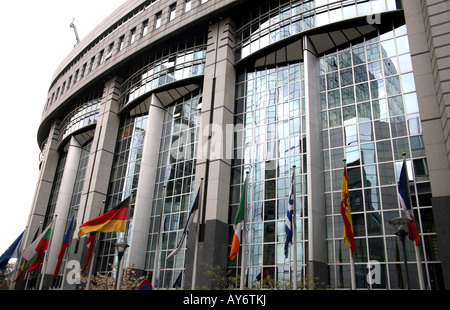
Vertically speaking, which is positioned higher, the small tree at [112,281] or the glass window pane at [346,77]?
the glass window pane at [346,77]

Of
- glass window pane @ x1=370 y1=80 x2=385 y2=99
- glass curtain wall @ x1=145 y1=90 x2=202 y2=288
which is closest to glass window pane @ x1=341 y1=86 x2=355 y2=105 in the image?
glass window pane @ x1=370 y1=80 x2=385 y2=99

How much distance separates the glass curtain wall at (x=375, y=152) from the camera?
21050 mm

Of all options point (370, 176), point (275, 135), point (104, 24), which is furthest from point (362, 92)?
point (104, 24)

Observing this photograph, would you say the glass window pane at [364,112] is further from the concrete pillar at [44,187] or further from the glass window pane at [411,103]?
the concrete pillar at [44,187]

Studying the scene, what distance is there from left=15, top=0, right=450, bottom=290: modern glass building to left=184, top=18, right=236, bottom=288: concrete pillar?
11 centimetres

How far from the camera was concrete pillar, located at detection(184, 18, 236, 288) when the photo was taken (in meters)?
26.8

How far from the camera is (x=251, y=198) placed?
28.5 metres

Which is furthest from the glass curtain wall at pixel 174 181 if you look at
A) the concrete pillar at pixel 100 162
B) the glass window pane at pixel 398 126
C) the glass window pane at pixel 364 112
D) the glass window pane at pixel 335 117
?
the glass window pane at pixel 398 126

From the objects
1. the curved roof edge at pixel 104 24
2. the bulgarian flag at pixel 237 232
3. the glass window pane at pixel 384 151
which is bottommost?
the bulgarian flag at pixel 237 232

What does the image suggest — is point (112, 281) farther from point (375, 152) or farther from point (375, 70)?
point (375, 70)

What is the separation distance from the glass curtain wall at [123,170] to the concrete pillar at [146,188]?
1.75 m

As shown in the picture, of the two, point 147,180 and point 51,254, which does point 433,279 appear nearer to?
point 147,180
